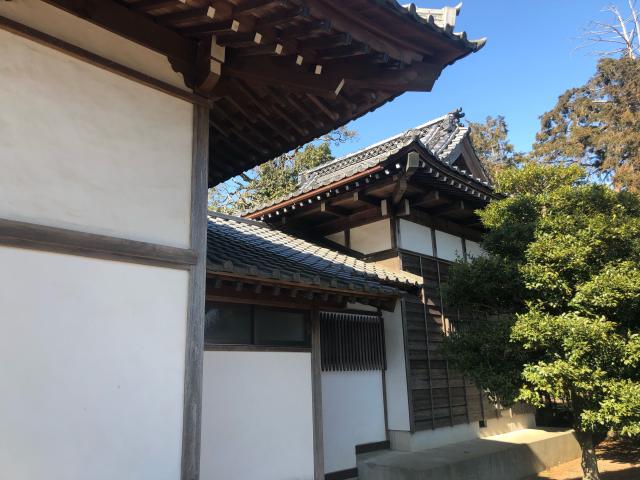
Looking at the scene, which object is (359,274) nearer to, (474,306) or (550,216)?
(474,306)

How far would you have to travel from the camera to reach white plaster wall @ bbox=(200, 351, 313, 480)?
5160 mm

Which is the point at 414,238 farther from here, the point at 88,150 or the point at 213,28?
the point at 88,150

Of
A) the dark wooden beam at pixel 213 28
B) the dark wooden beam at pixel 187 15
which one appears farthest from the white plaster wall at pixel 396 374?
the dark wooden beam at pixel 187 15

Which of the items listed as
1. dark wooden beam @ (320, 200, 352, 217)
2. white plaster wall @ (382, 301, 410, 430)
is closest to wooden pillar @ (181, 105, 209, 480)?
dark wooden beam @ (320, 200, 352, 217)

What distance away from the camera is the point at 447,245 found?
10062 millimetres

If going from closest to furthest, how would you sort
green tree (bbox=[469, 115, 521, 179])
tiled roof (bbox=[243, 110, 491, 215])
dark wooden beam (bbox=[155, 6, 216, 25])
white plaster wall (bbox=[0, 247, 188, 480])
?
1. white plaster wall (bbox=[0, 247, 188, 480])
2. dark wooden beam (bbox=[155, 6, 216, 25])
3. tiled roof (bbox=[243, 110, 491, 215])
4. green tree (bbox=[469, 115, 521, 179])

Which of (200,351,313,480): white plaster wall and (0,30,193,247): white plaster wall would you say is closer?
(0,30,193,247): white plaster wall

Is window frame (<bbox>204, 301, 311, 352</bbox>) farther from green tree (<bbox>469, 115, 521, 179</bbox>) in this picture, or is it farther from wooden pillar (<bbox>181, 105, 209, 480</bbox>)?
green tree (<bbox>469, 115, 521, 179</bbox>)

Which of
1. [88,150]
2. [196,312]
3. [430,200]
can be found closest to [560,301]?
[430,200]

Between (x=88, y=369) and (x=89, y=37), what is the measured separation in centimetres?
250

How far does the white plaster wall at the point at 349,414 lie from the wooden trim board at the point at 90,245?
14.6 feet

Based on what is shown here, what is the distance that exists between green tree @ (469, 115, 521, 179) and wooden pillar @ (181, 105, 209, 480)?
101 feet

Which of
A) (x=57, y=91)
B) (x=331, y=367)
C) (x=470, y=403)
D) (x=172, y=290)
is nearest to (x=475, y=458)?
(x=470, y=403)

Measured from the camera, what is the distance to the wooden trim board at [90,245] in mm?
3000
